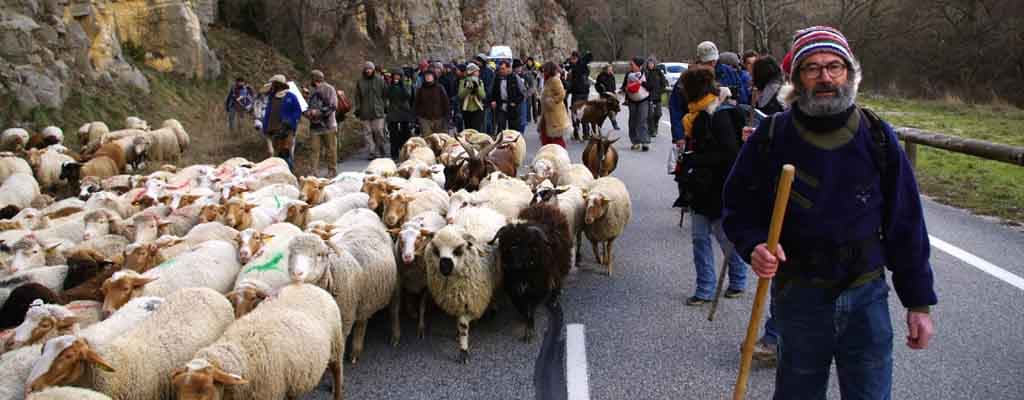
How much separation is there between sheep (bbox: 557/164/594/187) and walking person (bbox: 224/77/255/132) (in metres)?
11.6

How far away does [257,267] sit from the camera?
18.2 ft

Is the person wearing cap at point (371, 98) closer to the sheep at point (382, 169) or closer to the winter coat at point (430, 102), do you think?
the winter coat at point (430, 102)

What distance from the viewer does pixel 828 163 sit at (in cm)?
285

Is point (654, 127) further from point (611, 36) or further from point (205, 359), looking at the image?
point (611, 36)

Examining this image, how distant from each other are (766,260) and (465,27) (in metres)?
42.1

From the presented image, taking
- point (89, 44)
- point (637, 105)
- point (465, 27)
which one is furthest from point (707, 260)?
point (465, 27)

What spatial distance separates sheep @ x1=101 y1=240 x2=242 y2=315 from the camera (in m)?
5.13

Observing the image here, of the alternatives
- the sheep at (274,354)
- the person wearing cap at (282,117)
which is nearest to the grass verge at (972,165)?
the sheep at (274,354)

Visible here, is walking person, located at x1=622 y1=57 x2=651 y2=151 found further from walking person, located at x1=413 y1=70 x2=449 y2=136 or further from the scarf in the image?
the scarf

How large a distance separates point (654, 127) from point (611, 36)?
166ft

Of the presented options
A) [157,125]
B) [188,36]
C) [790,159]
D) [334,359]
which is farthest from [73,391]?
[188,36]

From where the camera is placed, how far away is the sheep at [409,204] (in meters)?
7.39

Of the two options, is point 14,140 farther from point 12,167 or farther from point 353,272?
point 353,272

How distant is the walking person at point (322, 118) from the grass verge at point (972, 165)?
9.97m
